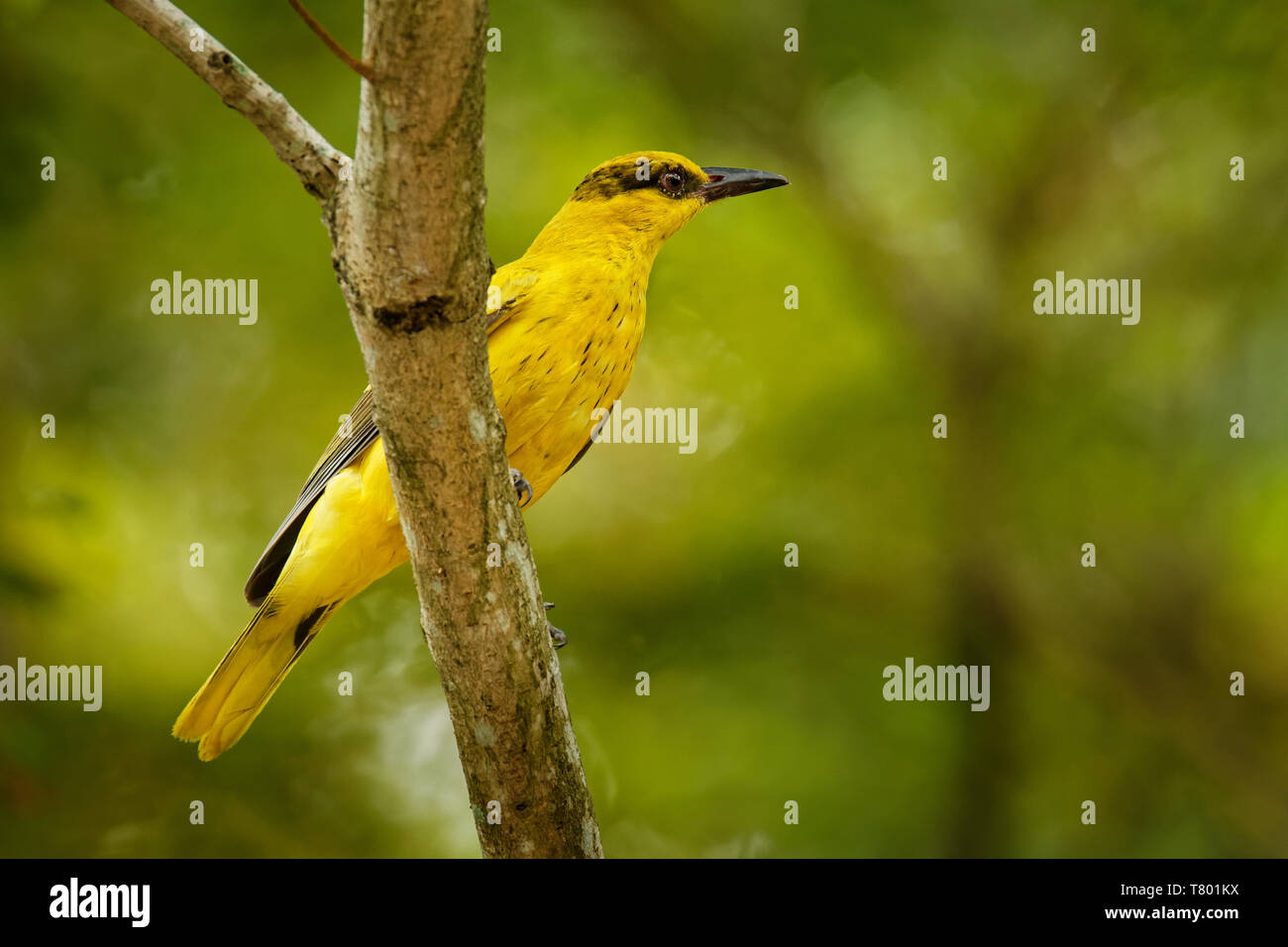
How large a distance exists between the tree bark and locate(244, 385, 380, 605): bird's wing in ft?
2.91

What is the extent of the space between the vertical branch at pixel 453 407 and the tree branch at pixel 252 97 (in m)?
0.06

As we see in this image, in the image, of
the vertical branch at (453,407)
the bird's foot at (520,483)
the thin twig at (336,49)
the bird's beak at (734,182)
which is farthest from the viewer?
the bird's beak at (734,182)

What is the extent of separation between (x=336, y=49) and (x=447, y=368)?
2.42ft

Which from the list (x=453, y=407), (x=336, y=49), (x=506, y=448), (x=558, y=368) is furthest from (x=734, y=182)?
(x=336, y=49)

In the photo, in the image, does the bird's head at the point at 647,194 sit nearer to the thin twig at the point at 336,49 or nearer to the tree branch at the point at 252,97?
the tree branch at the point at 252,97

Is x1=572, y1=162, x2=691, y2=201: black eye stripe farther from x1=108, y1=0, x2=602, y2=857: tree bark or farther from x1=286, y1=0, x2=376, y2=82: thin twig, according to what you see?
x1=286, y1=0, x2=376, y2=82: thin twig

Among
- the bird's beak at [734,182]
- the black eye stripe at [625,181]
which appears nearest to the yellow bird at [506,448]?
the black eye stripe at [625,181]

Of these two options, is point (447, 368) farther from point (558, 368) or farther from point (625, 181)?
point (625, 181)

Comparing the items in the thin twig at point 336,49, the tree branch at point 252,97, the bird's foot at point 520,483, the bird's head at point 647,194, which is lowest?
the bird's foot at point 520,483

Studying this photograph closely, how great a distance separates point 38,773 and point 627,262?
9.12 ft

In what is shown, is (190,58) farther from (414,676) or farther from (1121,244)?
(1121,244)

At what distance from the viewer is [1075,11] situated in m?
5.02

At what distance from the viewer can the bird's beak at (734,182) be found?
407cm

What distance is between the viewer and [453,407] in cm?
221
